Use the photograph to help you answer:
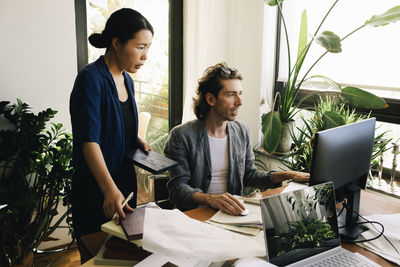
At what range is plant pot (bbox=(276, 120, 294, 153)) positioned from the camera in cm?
273

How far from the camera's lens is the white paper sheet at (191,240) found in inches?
40.7

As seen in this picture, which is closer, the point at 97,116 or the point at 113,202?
the point at 113,202

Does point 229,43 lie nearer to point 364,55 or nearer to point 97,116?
point 364,55

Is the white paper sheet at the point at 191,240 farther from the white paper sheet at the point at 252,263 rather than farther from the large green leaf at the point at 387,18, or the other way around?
the large green leaf at the point at 387,18

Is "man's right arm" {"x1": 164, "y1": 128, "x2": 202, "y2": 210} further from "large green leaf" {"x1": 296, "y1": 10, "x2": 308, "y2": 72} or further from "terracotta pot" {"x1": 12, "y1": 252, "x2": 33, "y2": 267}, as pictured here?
"large green leaf" {"x1": 296, "y1": 10, "x2": 308, "y2": 72}

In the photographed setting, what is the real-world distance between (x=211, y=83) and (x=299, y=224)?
1.06m

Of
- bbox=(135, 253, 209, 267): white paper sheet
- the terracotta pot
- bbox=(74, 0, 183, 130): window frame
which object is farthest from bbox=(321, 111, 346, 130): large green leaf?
the terracotta pot

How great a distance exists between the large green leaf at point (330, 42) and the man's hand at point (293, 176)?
849 mm

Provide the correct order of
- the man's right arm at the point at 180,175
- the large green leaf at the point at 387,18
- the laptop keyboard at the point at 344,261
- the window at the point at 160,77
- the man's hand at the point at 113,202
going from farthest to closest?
the window at the point at 160,77 < the large green leaf at the point at 387,18 < the man's right arm at the point at 180,175 < the man's hand at the point at 113,202 < the laptop keyboard at the point at 344,261

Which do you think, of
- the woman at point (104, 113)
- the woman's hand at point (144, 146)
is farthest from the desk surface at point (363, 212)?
the woman's hand at point (144, 146)

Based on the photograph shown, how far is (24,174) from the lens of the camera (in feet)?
6.38

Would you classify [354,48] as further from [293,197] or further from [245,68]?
[293,197]

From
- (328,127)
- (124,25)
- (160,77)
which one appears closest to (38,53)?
(124,25)

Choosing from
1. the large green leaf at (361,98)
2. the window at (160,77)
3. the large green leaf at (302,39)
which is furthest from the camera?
the window at (160,77)
